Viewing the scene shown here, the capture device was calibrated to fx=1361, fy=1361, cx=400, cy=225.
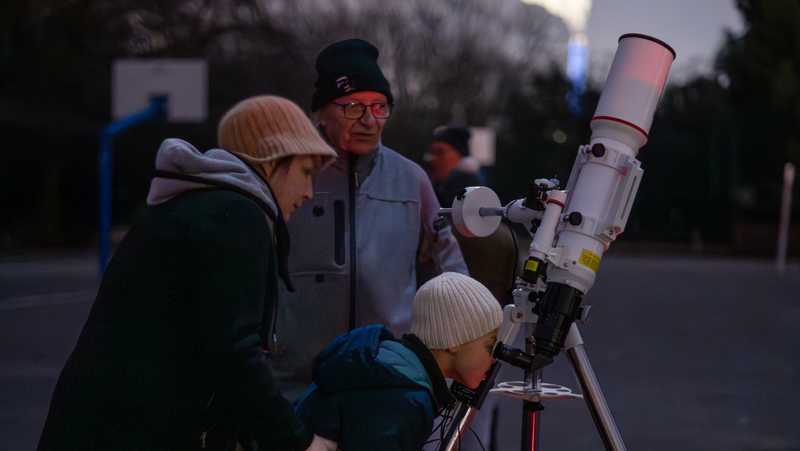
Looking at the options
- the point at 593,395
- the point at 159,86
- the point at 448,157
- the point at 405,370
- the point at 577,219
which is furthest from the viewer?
the point at 159,86

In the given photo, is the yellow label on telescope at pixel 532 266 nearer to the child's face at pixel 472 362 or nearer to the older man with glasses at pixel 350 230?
the child's face at pixel 472 362

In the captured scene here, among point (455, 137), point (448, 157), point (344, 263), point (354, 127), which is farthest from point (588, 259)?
point (455, 137)

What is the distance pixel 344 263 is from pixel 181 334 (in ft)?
4.02

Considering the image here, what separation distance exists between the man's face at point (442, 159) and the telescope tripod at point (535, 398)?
4151 mm

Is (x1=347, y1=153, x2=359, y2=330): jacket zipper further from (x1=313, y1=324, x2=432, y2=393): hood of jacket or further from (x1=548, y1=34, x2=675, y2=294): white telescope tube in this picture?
(x1=548, y1=34, x2=675, y2=294): white telescope tube

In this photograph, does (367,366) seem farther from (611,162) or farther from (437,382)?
(611,162)

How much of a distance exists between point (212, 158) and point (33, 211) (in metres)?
34.5

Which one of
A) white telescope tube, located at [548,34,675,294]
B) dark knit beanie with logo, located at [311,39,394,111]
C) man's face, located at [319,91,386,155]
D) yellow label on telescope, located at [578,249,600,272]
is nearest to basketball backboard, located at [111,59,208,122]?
dark knit beanie with logo, located at [311,39,394,111]

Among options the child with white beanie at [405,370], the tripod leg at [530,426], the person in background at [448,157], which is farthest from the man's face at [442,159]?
the tripod leg at [530,426]

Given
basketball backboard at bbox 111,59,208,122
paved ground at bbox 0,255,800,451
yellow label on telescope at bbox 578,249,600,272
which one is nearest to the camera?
yellow label on telescope at bbox 578,249,600,272

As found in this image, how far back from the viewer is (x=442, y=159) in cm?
746

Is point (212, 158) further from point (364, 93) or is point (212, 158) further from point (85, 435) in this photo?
point (364, 93)

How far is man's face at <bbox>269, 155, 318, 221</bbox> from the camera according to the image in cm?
322

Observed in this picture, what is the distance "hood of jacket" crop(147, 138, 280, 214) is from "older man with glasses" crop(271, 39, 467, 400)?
1067mm
